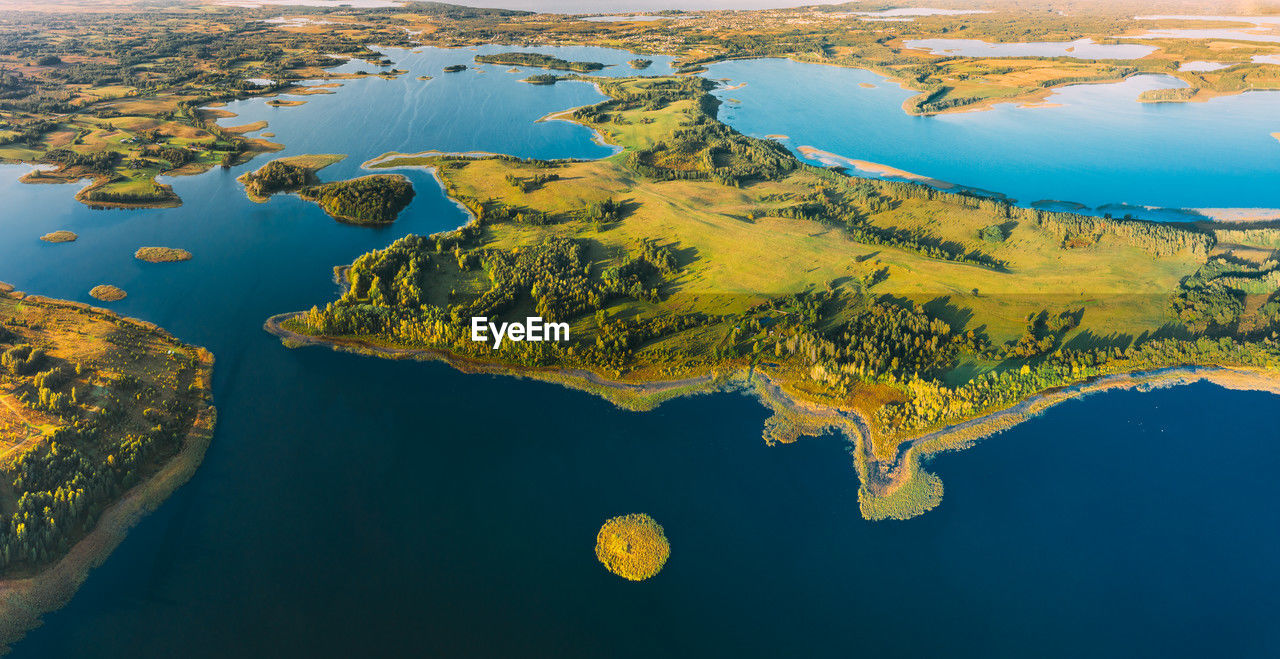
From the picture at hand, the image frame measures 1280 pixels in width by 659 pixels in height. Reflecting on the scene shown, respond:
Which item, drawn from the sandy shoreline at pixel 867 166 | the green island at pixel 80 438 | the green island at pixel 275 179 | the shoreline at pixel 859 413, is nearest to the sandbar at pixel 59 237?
the green island at pixel 275 179

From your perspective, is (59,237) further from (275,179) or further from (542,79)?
(542,79)

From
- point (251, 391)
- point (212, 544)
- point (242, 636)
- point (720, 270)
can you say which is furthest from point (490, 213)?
point (242, 636)

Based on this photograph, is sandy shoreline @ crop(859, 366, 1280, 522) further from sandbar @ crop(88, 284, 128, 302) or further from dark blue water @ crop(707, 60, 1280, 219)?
sandbar @ crop(88, 284, 128, 302)

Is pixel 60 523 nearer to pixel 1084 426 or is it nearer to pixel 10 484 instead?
pixel 10 484

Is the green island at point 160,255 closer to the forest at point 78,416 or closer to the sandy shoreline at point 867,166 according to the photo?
the forest at point 78,416

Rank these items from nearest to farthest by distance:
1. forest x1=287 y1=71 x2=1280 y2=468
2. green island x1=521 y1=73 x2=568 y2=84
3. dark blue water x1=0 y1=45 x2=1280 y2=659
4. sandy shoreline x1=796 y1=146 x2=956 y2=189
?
1. dark blue water x1=0 y1=45 x2=1280 y2=659
2. forest x1=287 y1=71 x2=1280 y2=468
3. sandy shoreline x1=796 y1=146 x2=956 y2=189
4. green island x1=521 y1=73 x2=568 y2=84

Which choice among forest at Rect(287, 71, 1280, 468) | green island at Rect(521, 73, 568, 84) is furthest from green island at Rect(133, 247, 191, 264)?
green island at Rect(521, 73, 568, 84)
